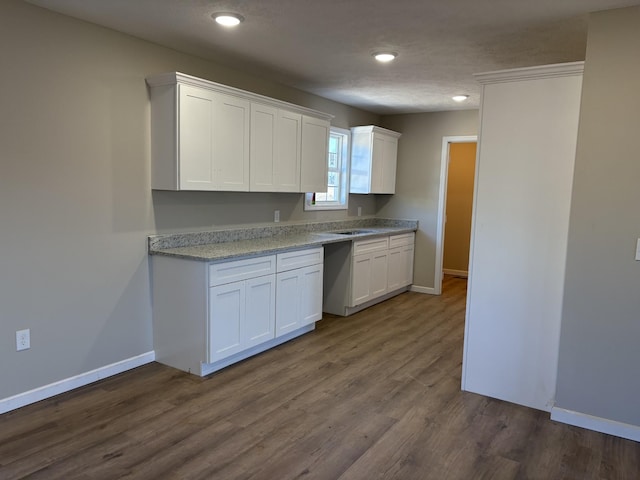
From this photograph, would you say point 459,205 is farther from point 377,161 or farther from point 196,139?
point 196,139

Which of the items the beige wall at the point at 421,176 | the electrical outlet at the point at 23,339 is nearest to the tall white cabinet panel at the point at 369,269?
the beige wall at the point at 421,176

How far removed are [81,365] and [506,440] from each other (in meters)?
2.79

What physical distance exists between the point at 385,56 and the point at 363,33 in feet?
1.73

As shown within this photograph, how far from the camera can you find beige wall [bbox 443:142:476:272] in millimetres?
7723

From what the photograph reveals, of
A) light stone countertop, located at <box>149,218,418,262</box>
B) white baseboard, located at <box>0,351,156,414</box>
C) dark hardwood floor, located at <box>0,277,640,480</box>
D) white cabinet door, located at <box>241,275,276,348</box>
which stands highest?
light stone countertop, located at <box>149,218,418,262</box>

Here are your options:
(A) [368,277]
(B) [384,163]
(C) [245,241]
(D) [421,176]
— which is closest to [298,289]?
(C) [245,241]

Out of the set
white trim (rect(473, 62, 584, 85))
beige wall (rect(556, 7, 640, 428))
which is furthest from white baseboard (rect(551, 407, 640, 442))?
white trim (rect(473, 62, 584, 85))

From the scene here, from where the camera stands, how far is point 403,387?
333 centimetres

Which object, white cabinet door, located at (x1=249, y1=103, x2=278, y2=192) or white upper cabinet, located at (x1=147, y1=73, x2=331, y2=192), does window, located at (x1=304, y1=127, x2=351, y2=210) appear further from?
white cabinet door, located at (x1=249, y1=103, x2=278, y2=192)

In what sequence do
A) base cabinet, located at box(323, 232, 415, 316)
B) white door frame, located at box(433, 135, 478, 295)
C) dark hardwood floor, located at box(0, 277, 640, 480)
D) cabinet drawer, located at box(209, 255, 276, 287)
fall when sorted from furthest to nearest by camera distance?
white door frame, located at box(433, 135, 478, 295), base cabinet, located at box(323, 232, 415, 316), cabinet drawer, located at box(209, 255, 276, 287), dark hardwood floor, located at box(0, 277, 640, 480)

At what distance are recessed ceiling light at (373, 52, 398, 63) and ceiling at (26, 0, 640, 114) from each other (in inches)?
2.3

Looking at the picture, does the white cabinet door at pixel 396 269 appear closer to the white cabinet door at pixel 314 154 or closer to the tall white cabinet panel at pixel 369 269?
the tall white cabinet panel at pixel 369 269

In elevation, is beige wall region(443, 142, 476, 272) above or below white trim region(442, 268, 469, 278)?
above

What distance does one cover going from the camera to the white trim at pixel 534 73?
2.72 meters
